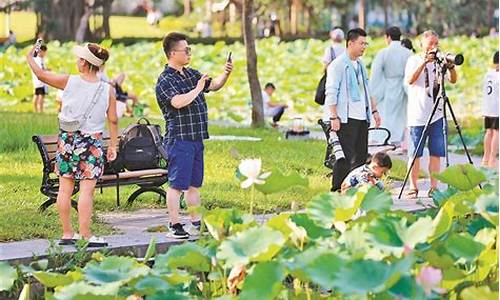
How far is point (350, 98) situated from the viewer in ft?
34.3

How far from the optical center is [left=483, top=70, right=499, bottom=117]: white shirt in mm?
13656

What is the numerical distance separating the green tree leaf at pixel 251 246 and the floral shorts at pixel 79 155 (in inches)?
119

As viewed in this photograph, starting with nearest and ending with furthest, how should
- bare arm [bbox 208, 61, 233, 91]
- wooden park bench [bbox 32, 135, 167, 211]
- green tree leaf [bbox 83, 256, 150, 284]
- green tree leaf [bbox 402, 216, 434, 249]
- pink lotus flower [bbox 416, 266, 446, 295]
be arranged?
pink lotus flower [bbox 416, 266, 446, 295] → green tree leaf [bbox 402, 216, 434, 249] → green tree leaf [bbox 83, 256, 150, 284] → bare arm [bbox 208, 61, 233, 91] → wooden park bench [bbox 32, 135, 167, 211]

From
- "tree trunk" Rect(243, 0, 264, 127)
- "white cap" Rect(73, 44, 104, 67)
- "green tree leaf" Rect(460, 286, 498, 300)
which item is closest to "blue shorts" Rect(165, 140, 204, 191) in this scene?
"white cap" Rect(73, 44, 104, 67)

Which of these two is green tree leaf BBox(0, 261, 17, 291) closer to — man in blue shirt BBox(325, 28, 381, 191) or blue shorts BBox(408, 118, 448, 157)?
man in blue shirt BBox(325, 28, 381, 191)

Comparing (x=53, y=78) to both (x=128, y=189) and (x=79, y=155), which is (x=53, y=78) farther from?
(x=128, y=189)

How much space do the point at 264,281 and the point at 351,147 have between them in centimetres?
509

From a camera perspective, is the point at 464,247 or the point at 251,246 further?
the point at 464,247

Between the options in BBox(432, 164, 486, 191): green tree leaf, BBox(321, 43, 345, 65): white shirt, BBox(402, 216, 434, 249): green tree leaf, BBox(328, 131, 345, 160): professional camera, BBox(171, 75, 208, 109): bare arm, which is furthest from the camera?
BBox(321, 43, 345, 65): white shirt

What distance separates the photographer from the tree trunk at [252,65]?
674 inches

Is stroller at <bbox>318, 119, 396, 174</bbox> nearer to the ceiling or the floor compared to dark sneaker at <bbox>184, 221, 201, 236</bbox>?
nearer to the ceiling

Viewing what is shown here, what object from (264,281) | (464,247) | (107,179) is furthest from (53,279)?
(107,179)

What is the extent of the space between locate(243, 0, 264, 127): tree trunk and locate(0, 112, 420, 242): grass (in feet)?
1.72

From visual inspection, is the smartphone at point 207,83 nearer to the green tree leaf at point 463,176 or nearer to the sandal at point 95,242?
the sandal at point 95,242
